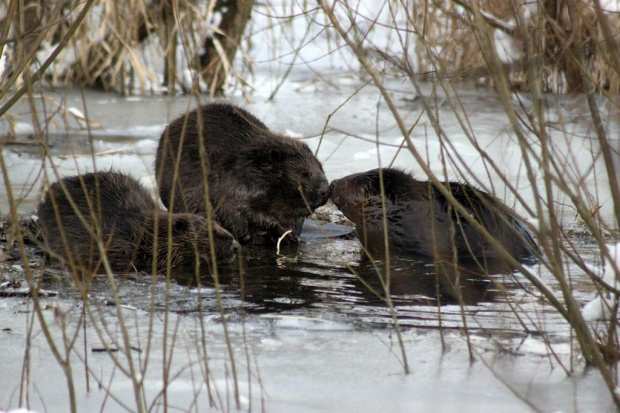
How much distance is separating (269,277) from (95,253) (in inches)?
29.6

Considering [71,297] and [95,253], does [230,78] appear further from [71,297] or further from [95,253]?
[71,297]

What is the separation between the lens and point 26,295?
315 centimetres

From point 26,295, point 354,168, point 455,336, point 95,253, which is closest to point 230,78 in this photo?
point 354,168

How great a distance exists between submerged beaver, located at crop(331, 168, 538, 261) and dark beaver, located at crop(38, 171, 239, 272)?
68 centimetres

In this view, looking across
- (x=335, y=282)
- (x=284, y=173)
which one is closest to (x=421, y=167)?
(x=335, y=282)

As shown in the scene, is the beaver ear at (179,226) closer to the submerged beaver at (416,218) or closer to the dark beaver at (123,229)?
the dark beaver at (123,229)

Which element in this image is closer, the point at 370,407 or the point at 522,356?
the point at 370,407

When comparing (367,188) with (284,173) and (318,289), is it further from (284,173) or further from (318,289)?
(318,289)

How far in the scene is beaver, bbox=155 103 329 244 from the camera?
4668mm

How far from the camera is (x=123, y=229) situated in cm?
392

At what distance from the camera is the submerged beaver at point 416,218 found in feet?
13.1

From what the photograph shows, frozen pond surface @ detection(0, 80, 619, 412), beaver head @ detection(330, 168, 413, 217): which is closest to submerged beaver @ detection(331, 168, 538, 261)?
beaver head @ detection(330, 168, 413, 217)

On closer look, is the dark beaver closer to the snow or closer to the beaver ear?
the beaver ear

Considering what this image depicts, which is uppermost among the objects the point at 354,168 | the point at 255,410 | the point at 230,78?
the point at 230,78
